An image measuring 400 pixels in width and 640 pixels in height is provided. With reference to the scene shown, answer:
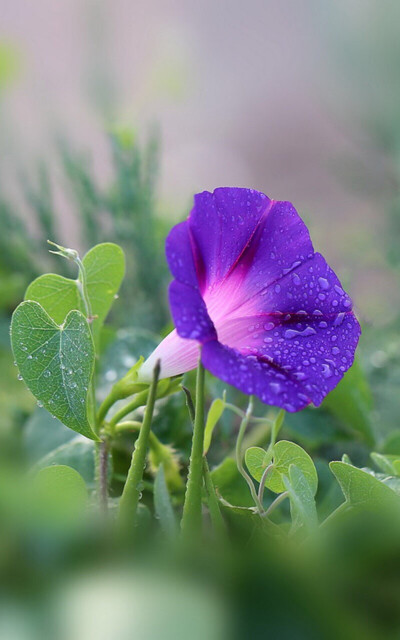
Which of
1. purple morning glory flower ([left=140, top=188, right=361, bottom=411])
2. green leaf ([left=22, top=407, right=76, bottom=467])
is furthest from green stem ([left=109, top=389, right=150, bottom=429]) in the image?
green leaf ([left=22, top=407, right=76, bottom=467])

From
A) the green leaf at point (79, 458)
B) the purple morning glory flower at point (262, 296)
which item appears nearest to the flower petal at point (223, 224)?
the purple morning glory flower at point (262, 296)

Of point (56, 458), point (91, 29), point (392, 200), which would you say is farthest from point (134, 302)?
point (91, 29)

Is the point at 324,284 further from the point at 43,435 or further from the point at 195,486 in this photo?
the point at 43,435

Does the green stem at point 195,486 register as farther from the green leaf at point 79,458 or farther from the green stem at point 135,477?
the green leaf at point 79,458

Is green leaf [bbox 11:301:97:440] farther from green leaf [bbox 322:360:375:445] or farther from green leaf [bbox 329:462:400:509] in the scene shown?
green leaf [bbox 322:360:375:445]

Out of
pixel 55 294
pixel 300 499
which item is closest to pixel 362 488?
Result: pixel 300 499

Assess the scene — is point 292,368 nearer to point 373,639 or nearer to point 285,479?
point 285,479

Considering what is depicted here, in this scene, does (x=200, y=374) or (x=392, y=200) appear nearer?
(x=200, y=374)
